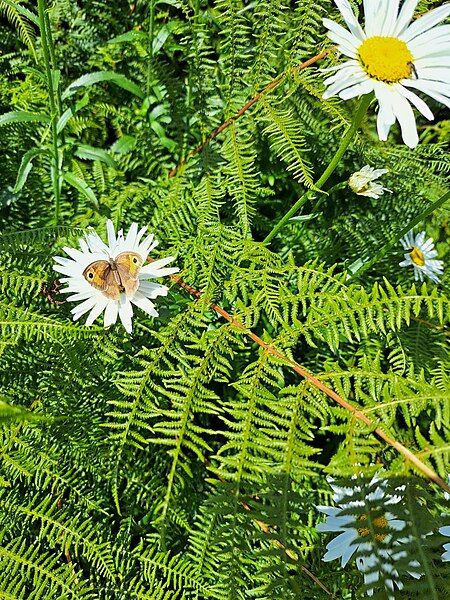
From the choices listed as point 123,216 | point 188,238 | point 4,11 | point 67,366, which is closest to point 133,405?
point 67,366

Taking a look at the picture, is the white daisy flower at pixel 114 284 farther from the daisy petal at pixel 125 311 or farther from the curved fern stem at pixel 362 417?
the curved fern stem at pixel 362 417

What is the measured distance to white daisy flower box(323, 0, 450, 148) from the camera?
1049 mm

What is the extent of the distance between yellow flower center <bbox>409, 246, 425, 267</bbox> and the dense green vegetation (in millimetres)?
77

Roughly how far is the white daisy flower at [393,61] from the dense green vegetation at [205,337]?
0.69ft

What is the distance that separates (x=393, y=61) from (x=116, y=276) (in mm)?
719

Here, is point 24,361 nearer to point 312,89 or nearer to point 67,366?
point 67,366

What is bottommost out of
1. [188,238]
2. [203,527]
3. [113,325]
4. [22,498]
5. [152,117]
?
[22,498]

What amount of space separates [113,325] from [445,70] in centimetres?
90

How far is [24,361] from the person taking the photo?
57.3 inches

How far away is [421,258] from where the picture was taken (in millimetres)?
1837

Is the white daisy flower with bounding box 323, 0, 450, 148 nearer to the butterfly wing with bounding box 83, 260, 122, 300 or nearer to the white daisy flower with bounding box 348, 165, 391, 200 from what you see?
the white daisy flower with bounding box 348, 165, 391, 200

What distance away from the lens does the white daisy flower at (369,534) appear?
0.90 meters

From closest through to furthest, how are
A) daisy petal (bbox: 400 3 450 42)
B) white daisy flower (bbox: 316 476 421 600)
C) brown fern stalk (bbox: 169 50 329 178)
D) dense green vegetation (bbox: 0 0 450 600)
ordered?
white daisy flower (bbox: 316 476 421 600) → dense green vegetation (bbox: 0 0 450 600) → daisy petal (bbox: 400 3 450 42) → brown fern stalk (bbox: 169 50 329 178)

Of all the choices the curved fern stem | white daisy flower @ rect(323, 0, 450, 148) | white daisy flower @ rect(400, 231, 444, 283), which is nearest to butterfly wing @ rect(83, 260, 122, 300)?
the curved fern stem
